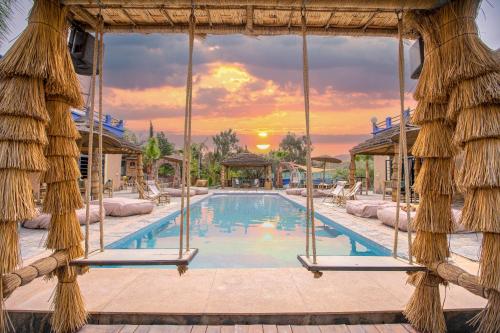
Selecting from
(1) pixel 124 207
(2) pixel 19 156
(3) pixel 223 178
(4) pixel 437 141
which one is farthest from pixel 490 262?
(3) pixel 223 178

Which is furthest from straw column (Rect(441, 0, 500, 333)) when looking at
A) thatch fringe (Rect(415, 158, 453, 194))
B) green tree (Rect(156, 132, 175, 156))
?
green tree (Rect(156, 132, 175, 156))

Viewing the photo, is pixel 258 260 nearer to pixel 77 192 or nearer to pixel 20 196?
pixel 77 192

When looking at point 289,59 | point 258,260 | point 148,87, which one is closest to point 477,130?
point 258,260

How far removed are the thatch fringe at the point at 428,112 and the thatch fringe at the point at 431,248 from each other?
878mm

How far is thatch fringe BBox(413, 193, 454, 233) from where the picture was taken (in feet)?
7.05

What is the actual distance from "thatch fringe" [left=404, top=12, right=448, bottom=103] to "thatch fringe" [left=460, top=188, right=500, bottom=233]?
733 mm

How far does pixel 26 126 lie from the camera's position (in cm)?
180

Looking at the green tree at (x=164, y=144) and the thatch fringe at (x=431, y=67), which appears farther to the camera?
the green tree at (x=164, y=144)

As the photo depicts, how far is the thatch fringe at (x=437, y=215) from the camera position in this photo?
215 cm

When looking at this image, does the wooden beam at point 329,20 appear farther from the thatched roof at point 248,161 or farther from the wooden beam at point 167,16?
the thatched roof at point 248,161

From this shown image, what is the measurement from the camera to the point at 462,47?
6.18 feet

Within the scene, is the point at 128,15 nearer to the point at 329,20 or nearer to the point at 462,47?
the point at 329,20

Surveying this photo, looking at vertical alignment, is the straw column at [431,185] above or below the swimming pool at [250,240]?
above

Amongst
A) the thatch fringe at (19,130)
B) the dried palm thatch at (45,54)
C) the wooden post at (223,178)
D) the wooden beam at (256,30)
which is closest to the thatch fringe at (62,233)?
the thatch fringe at (19,130)
